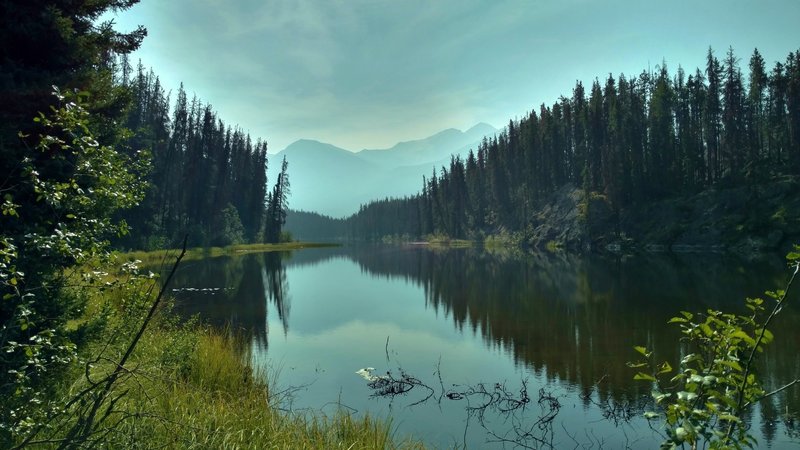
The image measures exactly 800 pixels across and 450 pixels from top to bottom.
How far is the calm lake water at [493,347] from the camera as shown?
10.3 meters

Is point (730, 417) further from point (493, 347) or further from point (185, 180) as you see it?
point (185, 180)

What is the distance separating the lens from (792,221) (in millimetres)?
54125

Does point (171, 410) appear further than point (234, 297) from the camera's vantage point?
No

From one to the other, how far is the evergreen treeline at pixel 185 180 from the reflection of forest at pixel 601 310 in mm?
39731

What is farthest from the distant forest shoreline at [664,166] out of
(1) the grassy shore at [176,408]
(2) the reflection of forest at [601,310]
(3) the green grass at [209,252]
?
(1) the grassy shore at [176,408]

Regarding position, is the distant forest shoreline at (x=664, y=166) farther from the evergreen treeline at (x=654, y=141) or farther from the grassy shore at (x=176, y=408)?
the grassy shore at (x=176, y=408)

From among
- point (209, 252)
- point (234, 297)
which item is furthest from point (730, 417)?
point (209, 252)

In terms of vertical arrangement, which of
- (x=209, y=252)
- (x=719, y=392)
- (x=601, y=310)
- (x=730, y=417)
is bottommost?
(x=601, y=310)

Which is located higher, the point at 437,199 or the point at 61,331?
the point at 437,199

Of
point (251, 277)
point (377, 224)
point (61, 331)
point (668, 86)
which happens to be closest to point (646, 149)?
point (668, 86)

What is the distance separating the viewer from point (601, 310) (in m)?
22.8

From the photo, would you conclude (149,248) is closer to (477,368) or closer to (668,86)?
(477,368)

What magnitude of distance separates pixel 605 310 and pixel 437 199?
114218mm

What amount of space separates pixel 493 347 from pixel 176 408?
40.1 feet
